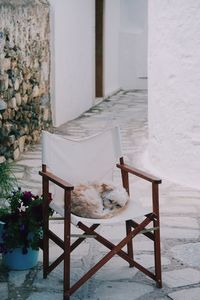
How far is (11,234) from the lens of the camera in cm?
314

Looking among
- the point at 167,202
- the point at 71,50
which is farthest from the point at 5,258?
the point at 71,50

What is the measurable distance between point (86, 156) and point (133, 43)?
10.7 meters

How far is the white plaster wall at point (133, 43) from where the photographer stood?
533 inches

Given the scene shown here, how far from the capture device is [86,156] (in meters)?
3.33

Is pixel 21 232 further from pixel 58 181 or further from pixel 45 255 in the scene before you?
pixel 58 181

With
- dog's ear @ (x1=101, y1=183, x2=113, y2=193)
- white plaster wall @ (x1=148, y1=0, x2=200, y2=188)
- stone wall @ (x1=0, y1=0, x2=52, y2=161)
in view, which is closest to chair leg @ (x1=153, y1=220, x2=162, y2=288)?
dog's ear @ (x1=101, y1=183, x2=113, y2=193)

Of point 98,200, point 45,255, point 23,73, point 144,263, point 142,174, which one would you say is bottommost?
point 144,263

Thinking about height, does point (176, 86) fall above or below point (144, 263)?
above

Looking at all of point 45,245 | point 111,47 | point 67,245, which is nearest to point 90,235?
point 67,245

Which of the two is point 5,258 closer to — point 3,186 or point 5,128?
point 3,186

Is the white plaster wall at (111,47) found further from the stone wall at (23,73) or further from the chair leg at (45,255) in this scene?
the chair leg at (45,255)

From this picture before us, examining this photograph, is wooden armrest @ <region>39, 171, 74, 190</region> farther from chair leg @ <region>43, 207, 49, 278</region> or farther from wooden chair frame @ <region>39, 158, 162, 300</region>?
chair leg @ <region>43, 207, 49, 278</region>

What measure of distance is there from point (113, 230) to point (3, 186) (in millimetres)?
919

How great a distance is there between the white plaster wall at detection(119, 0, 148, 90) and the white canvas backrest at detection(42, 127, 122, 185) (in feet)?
34.1
